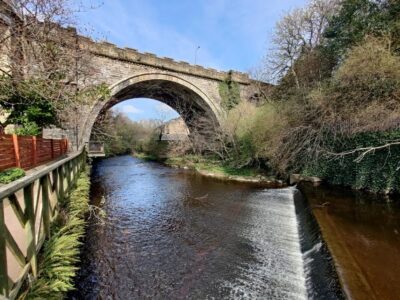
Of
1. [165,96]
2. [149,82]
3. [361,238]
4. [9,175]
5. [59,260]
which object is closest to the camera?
[59,260]

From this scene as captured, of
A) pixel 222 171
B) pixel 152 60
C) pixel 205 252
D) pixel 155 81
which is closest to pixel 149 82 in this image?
pixel 155 81

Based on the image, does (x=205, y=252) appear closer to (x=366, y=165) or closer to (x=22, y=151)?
(x=22, y=151)

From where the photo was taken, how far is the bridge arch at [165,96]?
54.5 feet

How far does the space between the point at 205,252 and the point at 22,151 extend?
14.6 ft

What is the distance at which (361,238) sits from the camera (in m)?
5.56

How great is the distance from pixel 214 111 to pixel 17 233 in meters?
19.4

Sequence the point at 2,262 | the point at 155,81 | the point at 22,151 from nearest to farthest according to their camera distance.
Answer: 1. the point at 2,262
2. the point at 22,151
3. the point at 155,81

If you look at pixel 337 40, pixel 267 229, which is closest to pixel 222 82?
pixel 337 40

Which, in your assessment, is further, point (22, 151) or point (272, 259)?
point (22, 151)

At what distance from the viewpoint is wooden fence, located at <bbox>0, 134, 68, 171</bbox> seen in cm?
535

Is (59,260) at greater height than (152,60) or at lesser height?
lesser

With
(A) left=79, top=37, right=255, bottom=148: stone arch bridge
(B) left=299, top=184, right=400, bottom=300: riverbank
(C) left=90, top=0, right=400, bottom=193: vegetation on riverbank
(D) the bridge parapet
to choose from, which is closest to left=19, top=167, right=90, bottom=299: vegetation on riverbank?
(B) left=299, top=184, right=400, bottom=300: riverbank

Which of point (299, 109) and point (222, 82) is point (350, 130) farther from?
point (222, 82)

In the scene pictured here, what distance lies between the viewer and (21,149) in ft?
20.0
